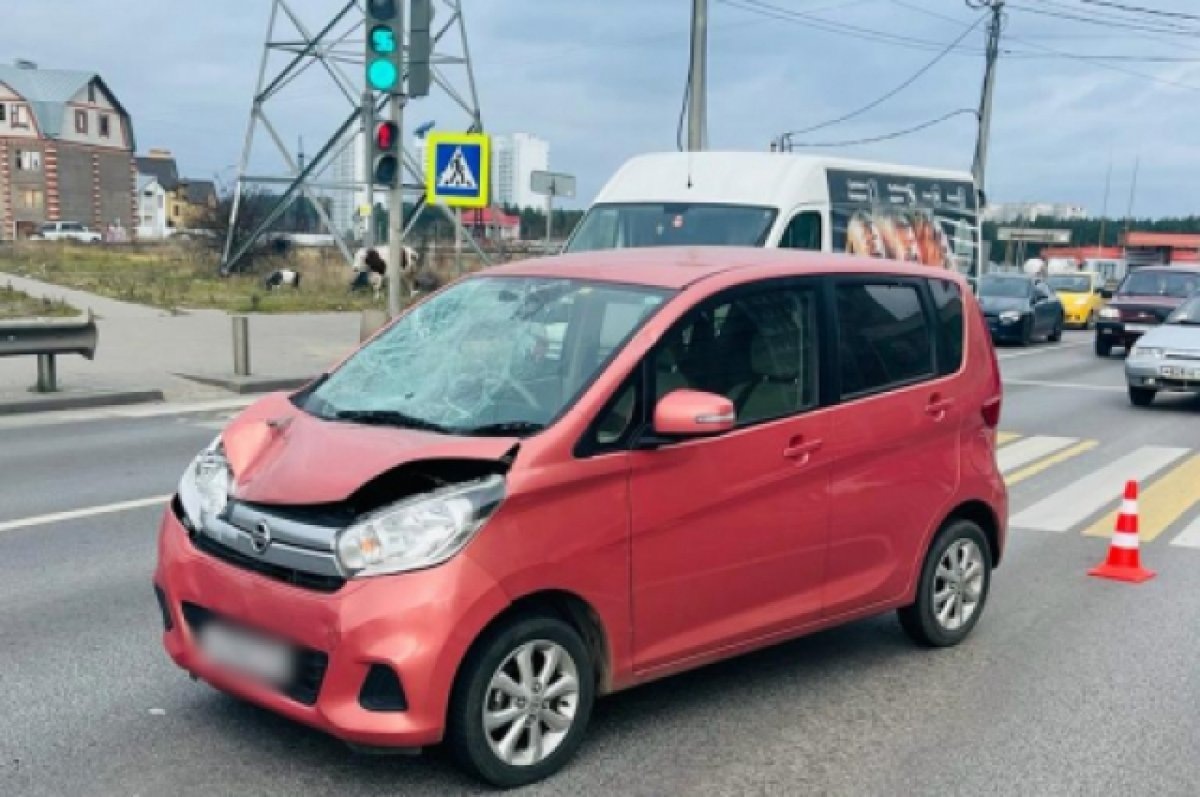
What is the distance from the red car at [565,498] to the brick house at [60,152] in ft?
295

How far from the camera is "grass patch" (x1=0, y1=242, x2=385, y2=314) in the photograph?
26.9 meters

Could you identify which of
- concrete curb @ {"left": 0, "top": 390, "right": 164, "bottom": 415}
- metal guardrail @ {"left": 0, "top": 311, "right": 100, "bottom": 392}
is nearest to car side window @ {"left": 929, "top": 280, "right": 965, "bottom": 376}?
concrete curb @ {"left": 0, "top": 390, "right": 164, "bottom": 415}

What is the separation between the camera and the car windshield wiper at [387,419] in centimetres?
435

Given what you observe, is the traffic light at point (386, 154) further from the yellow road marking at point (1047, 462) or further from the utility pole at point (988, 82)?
the utility pole at point (988, 82)

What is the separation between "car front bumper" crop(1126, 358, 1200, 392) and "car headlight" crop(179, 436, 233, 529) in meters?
13.8

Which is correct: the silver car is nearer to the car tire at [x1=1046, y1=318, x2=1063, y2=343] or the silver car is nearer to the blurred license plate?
the car tire at [x1=1046, y1=318, x2=1063, y2=343]

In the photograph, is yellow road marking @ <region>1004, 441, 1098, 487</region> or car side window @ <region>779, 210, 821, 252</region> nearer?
yellow road marking @ <region>1004, 441, 1098, 487</region>

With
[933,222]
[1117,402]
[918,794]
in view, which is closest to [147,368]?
[933,222]

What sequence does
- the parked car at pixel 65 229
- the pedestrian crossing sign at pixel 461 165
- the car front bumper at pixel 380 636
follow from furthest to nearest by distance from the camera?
the parked car at pixel 65 229 < the pedestrian crossing sign at pixel 461 165 < the car front bumper at pixel 380 636

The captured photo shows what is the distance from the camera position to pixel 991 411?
600 centimetres

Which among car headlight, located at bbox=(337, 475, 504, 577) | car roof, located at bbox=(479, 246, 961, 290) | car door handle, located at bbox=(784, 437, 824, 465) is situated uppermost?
car roof, located at bbox=(479, 246, 961, 290)

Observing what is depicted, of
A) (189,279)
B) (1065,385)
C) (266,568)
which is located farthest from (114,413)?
(189,279)

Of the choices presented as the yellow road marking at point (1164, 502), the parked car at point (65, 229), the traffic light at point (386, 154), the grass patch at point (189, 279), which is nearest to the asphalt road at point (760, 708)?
the yellow road marking at point (1164, 502)

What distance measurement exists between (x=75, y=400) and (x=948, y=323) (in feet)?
34.9
